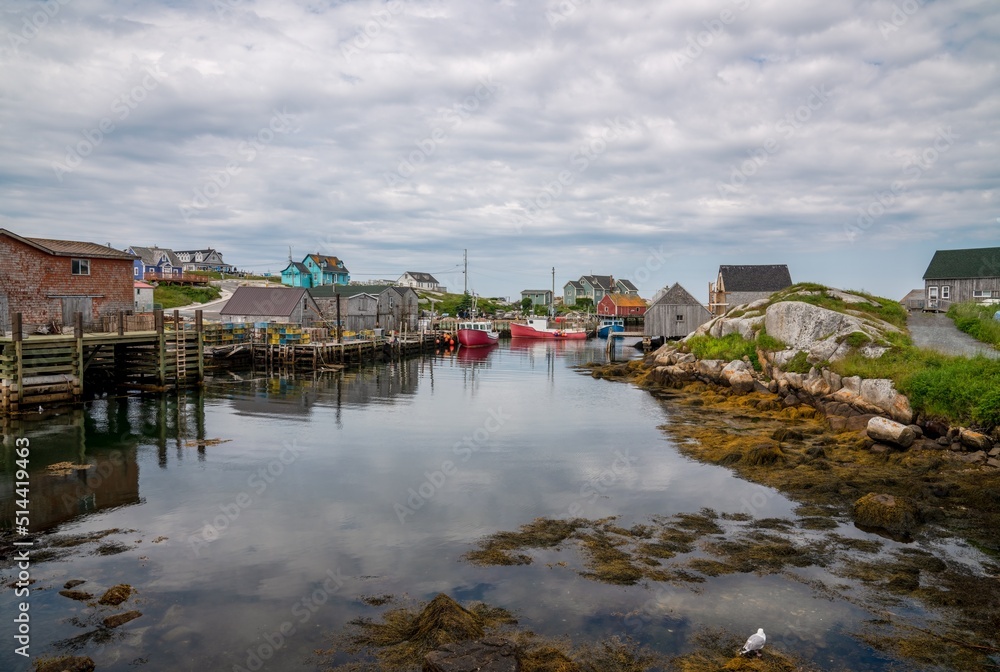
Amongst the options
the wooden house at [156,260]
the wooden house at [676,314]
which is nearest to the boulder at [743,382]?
the wooden house at [676,314]

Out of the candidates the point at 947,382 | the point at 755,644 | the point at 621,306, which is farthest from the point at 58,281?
the point at 621,306

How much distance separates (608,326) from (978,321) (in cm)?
6338

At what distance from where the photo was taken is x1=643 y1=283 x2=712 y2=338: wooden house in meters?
57.6

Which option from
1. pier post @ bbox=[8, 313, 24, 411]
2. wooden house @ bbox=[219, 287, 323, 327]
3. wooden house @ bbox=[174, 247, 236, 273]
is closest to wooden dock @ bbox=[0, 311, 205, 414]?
pier post @ bbox=[8, 313, 24, 411]

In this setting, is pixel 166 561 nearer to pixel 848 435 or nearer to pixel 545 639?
pixel 545 639

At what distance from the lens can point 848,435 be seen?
20.9 metres

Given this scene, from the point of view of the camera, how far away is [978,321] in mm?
29266

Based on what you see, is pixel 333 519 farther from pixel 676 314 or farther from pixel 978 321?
pixel 676 314

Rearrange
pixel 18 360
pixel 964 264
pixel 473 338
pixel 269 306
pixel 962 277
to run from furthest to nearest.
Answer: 1. pixel 473 338
2. pixel 269 306
3. pixel 964 264
4. pixel 962 277
5. pixel 18 360

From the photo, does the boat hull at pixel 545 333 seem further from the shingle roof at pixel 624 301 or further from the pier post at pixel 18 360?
the pier post at pixel 18 360

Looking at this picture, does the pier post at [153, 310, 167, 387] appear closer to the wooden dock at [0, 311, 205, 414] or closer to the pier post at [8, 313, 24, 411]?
the wooden dock at [0, 311, 205, 414]

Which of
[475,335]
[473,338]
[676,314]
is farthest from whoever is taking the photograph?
[475,335]

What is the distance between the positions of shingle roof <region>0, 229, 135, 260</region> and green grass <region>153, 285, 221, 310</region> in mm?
34508

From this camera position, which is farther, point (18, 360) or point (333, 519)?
point (18, 360)
